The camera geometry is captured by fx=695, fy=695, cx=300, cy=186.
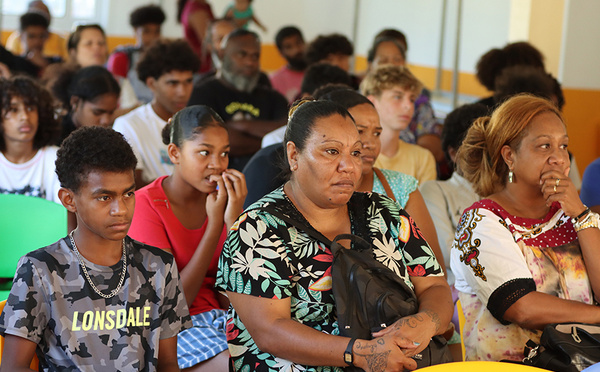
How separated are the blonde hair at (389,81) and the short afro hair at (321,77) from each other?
0.74 metres

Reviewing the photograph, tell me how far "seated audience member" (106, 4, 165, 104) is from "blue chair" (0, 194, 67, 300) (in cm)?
232

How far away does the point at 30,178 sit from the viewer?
3367mm

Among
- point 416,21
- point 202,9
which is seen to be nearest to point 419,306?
point 416,21

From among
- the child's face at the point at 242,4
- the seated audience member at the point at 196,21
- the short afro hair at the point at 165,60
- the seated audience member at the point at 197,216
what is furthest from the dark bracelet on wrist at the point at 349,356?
the child's face at the point at 242,4

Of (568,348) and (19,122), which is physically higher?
(19,122)

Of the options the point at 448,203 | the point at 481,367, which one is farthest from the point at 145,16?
the point at 481,367

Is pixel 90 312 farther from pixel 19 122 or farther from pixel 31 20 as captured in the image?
pixel 31 20

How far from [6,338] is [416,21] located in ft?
21.3

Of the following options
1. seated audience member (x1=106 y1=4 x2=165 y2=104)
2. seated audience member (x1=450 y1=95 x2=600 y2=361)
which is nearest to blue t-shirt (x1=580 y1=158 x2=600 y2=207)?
seated audience member (x1=450 y1=95 x2=600 y2=361)

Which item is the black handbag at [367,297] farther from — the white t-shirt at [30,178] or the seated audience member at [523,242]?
the white t-shirt at [30,178]

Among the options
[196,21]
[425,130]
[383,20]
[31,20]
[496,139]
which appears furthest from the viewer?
[196,21]

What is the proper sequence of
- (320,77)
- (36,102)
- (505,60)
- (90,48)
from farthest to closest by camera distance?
1. (90,48)
2. (505,60)
3. (320,77)
4. (36,102)

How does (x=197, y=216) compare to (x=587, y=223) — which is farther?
(x=197, y=216)

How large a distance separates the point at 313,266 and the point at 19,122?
2036mm
